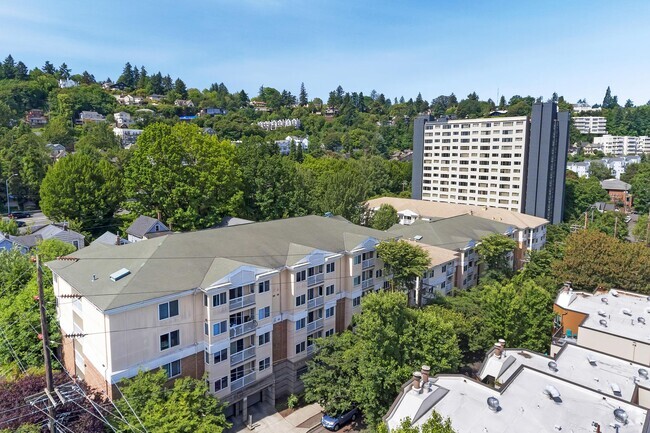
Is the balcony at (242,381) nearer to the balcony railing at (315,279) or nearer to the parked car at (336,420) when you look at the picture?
the parked car at (336,420)

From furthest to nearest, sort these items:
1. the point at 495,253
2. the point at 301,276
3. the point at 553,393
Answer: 1. the point at 495,253
2. the point at 301,276
3. the point at 553,393

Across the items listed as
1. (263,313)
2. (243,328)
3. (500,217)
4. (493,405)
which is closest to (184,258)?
(243,328)

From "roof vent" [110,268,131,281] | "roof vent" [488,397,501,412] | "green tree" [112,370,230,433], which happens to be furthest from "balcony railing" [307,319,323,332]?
"roof vent" [488,397,501,412]

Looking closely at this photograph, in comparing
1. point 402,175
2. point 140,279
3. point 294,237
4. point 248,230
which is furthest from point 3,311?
point 402,175

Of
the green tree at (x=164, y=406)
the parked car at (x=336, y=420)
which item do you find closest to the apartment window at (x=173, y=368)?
the green tree at (x=164, y=406)

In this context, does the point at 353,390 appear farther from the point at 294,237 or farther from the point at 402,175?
the point at 402,175

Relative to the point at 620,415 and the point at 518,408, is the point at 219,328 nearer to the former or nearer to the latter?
the point at 518,408
